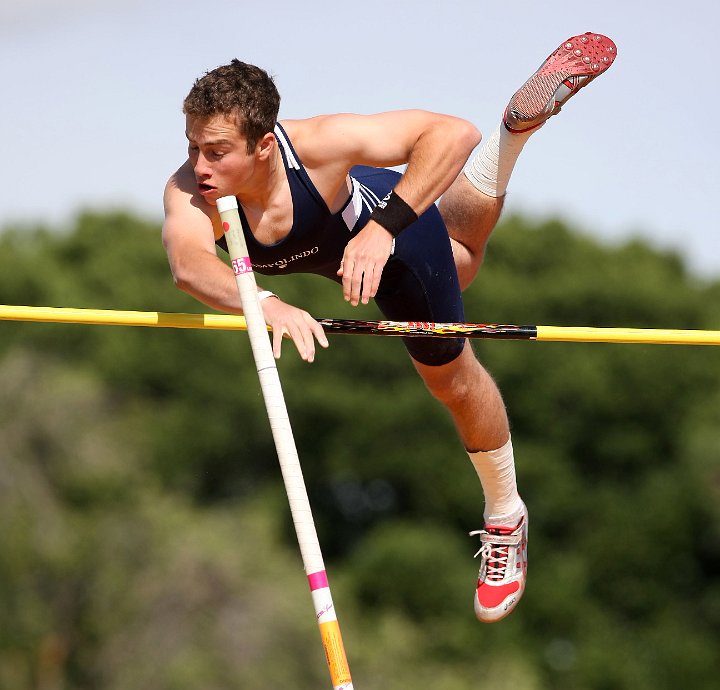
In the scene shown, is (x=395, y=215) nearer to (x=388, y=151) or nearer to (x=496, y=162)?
(x=388, y=151)

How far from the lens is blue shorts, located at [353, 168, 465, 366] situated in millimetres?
6105

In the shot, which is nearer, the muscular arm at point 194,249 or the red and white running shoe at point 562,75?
the muscular arm at point 194,249

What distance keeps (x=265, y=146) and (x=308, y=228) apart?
374 mm

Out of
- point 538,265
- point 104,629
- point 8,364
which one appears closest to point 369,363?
point 538,265

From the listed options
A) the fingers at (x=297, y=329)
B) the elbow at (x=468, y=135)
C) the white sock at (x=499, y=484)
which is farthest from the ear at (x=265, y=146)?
the white sock at (x=499, y=484)

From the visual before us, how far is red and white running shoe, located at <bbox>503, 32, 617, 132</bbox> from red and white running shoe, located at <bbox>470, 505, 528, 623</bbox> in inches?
69.8

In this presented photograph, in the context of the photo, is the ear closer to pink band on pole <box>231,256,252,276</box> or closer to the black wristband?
the black wristband

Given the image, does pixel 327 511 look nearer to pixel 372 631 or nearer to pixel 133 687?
pixel 372 631

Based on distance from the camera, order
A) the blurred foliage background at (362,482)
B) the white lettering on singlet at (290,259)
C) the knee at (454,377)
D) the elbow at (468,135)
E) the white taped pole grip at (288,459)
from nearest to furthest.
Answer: the white taped pole grip at (288,459) < the elbow at (468,135) < the white lettering on singlet at (290,259) < the knee at (454,377) < the blurred foliage background at (362,482)

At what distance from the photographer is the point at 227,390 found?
29859 mm

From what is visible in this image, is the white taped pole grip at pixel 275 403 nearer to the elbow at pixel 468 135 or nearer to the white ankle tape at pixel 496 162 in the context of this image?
the elbow at pixel 468 135

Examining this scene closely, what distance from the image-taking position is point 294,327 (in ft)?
16.3

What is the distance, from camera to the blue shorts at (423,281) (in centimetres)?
611

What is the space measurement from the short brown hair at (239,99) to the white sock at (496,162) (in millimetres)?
1171
